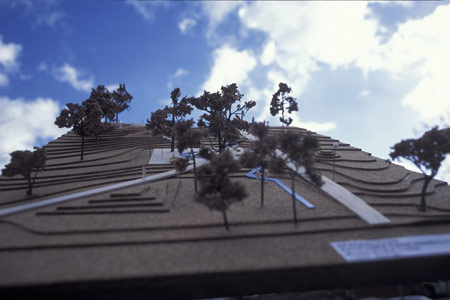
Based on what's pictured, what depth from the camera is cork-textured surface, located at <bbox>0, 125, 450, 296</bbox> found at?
10703mm

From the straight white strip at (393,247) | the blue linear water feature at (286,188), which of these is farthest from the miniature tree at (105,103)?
the straight white strip at (393,247)

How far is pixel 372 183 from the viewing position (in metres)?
19.0

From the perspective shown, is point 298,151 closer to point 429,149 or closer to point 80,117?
point 429,149

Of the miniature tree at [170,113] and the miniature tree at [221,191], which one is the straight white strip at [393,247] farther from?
the miniature tree at [170,113]

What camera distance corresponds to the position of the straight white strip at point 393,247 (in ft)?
37.2

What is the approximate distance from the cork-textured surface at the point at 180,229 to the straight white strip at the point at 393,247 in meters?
0.46

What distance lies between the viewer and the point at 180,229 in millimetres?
13156

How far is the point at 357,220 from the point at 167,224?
9.28 metres

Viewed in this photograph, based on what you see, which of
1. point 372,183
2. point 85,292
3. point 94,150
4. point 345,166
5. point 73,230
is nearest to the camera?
point 85,292

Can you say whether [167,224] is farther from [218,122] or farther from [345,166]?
[345,166]

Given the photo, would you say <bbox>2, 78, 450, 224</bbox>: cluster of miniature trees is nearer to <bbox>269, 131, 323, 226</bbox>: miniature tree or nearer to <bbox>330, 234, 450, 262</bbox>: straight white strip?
<bbox>269, 131, 323, 226</bbox>: miniature tree

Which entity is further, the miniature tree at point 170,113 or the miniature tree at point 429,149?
the miniature tree at point 170,113

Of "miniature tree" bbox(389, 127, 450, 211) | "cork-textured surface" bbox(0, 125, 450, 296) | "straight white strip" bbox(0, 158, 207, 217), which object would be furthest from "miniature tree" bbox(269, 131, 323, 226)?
"straight white strip" bbox(0, 158, 207, 217)

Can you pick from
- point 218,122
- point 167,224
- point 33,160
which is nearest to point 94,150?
point 33,160
